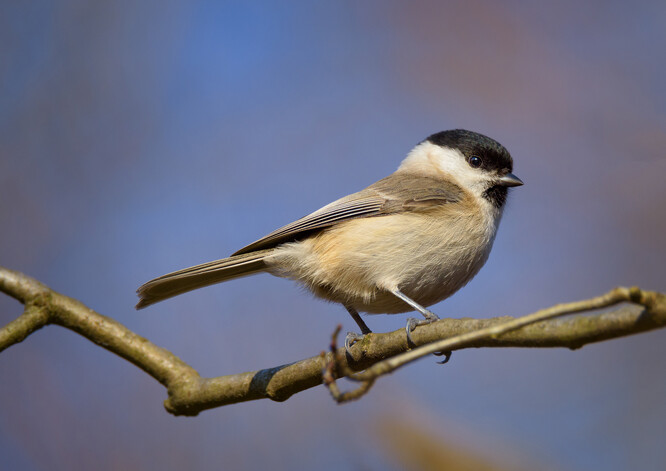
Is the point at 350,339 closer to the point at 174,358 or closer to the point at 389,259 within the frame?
the point at 389,259

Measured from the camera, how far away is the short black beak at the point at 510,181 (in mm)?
3039

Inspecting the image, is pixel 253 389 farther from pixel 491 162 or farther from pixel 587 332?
pixel 491 162

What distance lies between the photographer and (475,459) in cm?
274

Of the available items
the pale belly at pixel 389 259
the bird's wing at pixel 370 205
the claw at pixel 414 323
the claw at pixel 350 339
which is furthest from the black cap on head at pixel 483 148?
the claw at pixel 350 339

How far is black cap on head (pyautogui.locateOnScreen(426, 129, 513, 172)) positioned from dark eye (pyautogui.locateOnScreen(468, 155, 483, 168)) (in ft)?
0.05

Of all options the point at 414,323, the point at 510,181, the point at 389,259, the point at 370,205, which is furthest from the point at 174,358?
the point at 510,181

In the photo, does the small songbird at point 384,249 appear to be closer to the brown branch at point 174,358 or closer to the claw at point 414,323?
the claw at point 414,323

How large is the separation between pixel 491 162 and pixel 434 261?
0.76 m

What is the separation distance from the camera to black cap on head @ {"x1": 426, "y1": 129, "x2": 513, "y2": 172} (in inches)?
123

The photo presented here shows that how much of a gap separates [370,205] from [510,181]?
709 millimetres

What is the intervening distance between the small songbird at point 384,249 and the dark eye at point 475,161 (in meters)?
0.07

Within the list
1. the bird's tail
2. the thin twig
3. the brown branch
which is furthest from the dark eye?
the thin twig

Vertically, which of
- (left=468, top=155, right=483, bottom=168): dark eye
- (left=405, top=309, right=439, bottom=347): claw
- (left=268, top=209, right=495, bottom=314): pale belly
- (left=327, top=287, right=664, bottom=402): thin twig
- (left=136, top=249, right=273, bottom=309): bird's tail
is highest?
(left=468, top=155, right=483, bottom=168): dark eye

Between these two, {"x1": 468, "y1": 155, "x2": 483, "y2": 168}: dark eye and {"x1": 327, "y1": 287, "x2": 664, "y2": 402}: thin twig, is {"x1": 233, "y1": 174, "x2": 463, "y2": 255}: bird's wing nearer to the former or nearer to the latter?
{"x1": 468, "y1": 155, "x2": 483, "y2": 168}: dark eye
